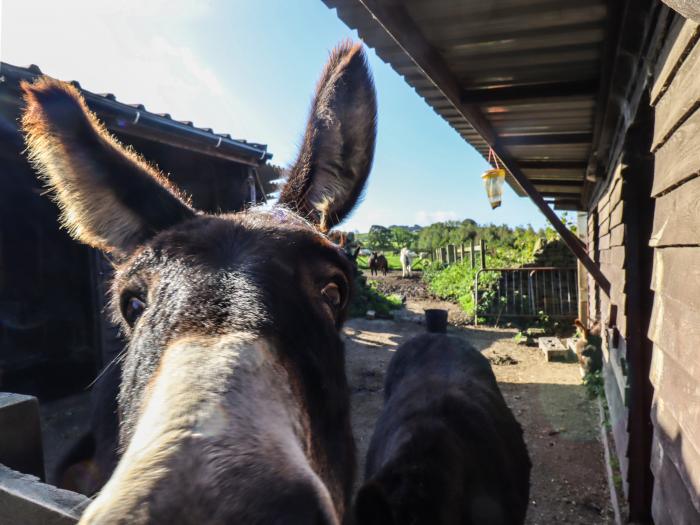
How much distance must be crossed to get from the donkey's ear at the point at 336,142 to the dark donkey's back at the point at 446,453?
4.86ft

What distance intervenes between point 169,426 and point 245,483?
210mm

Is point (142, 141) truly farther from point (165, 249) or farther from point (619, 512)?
point (619, 512)

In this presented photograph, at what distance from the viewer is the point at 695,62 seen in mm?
1333

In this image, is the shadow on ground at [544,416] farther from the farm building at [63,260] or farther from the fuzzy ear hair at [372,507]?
the farm building at [63,260]

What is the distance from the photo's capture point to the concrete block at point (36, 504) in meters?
1.07

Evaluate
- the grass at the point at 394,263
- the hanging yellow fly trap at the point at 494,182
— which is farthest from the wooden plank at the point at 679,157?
the grass at the point at 394,263

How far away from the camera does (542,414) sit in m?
6.27

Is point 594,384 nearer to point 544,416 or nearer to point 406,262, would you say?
point 544,416

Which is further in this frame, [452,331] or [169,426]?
[452,331]

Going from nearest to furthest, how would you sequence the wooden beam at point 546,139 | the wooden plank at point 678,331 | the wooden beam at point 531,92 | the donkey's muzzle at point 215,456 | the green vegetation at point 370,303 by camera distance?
the donkey's muzzle at point 215,456, the wooden plank at point 678,331, the wooden beam at point 531,92, the wooden beam at point 546,139, the green vegetation at point 370,303

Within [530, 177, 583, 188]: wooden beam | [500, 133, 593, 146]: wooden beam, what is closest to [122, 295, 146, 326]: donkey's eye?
[500, 133, 593, 146]: wooden beam

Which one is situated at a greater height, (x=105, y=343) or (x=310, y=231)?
(x=310, y=231)

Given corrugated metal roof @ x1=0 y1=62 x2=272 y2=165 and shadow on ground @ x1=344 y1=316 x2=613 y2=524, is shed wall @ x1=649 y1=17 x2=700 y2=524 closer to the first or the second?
shadow on ground @ x1=344 y1=316 x2=613 y2=524

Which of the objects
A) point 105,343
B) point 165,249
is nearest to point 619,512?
point 165,249
